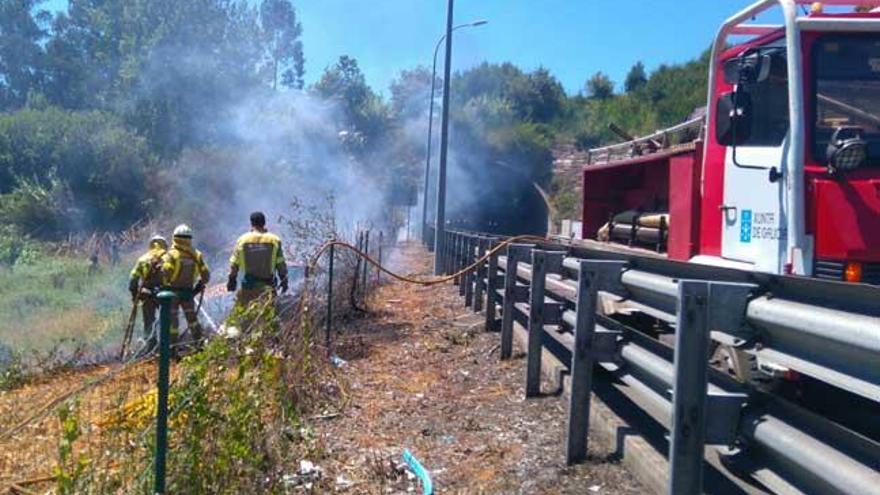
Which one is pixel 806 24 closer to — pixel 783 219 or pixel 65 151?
pixel 783 219

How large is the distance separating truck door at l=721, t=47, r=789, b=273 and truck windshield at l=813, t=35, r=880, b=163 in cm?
20

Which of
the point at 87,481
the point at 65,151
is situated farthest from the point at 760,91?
the point at 65,151

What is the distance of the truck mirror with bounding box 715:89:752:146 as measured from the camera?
203 inches

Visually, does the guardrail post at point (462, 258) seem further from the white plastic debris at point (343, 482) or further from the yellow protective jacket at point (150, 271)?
the white plastic debris at point (343, 482)

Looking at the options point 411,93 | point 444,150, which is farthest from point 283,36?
point 444,150

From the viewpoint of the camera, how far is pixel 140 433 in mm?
3910

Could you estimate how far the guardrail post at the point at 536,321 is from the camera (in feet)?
18.5

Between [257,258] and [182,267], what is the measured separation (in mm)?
1315

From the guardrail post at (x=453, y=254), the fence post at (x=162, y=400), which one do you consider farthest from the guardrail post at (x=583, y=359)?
the guardrail post at (x=453, y=254)

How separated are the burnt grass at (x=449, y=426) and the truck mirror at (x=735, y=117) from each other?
1.95m

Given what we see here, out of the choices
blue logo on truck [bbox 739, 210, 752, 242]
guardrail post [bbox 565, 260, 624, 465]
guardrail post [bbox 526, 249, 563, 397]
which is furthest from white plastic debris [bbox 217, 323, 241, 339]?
blue logo on truck [bbox 739, 210, 752, 242]

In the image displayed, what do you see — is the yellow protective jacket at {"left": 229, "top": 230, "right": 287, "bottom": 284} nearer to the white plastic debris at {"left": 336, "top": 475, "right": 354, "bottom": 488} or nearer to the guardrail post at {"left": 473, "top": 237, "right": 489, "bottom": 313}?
the guardrail post at {"left": 473, "top": 237, "right": 489, "bottom": 313}

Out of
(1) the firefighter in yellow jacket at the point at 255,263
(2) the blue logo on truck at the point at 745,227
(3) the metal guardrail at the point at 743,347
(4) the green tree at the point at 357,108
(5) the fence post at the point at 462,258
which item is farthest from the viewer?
(4) the green tree at the point at 357,108

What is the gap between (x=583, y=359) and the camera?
4355 mm
